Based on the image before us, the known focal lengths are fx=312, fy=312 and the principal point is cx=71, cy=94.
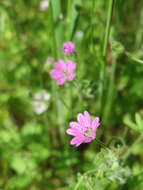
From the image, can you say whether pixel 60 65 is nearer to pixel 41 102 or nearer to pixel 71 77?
pixel 71 77


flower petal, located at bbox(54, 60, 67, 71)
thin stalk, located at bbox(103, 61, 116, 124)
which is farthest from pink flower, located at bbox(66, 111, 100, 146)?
thin stalk, located at bbox(103, 61, 116, 124)

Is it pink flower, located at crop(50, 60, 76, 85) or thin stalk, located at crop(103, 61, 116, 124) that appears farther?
thin stalk, located at crop(103, 61, 116, 124)

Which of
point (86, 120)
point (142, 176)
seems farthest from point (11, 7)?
point (142, 176)

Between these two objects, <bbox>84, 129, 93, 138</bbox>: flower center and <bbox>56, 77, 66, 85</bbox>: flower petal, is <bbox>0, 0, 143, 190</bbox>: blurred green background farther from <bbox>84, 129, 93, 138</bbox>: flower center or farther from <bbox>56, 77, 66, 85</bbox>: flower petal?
<bbox>84, 129, 93, 138</bbox>: flower center

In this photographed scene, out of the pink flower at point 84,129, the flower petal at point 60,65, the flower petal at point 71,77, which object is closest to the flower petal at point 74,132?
the pink flower at point 84,129

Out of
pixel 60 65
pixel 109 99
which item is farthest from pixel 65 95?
pixel 60 65

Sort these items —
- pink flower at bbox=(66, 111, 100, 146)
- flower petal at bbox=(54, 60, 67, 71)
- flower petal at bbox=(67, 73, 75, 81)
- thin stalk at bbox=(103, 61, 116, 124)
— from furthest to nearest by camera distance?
thin stalk at bbox=(103, 61, 116, 124) < flower petal at bbox=(54, 60, 67, 71) < flower petal at bbox=(67, 73, 75, 81) < pink flower at bbox=(66, 111, 100, 146)

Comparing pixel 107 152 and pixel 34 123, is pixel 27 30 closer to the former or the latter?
pixel 34 123
